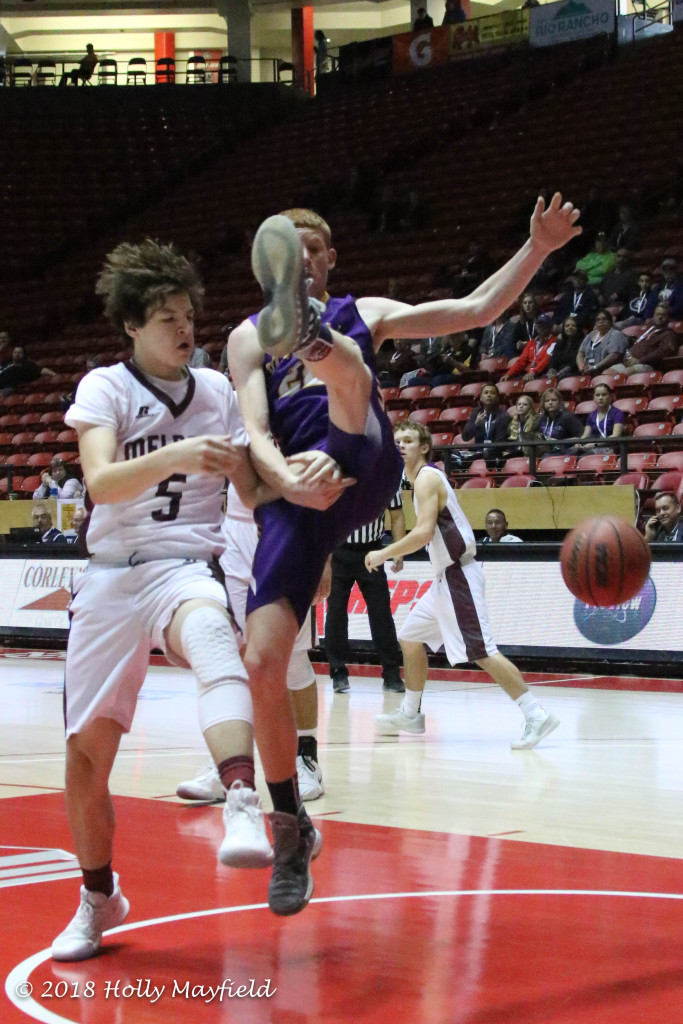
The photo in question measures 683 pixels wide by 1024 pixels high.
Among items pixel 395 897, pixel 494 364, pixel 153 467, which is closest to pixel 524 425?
pixel 494 364

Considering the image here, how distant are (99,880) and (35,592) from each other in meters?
9.90

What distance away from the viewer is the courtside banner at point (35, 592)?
1271 cm

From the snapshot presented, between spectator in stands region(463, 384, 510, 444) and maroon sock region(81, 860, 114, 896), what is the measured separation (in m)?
9.30

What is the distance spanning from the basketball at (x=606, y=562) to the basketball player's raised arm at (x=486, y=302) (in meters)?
2.42

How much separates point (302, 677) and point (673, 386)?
26.0 feet

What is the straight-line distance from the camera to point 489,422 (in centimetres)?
1275

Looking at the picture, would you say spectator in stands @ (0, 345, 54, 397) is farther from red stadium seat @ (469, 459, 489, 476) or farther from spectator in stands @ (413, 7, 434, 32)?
spectator in stands @ (413, 7, 434, 32)

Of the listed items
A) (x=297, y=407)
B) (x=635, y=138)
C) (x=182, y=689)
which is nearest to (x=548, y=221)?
(x=297, y=407)

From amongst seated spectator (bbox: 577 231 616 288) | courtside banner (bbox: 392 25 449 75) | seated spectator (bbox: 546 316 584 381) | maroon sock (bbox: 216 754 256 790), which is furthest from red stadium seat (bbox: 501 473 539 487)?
courtside banner (bbox: 392 25 449 75)

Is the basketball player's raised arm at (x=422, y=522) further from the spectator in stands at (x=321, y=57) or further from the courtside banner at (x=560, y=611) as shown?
the spectator in stands at (x=321, y=57)

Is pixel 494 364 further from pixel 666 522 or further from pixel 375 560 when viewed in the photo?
pixel 375 560

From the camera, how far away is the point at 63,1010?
113 inches

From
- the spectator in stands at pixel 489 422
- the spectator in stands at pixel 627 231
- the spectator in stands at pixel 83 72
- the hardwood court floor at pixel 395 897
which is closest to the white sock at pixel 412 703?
the hardwood court floor at pixel 395 897

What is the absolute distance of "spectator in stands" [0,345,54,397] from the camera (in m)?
20.0
